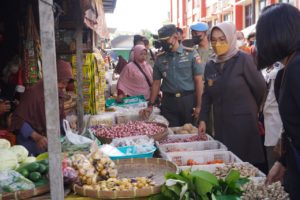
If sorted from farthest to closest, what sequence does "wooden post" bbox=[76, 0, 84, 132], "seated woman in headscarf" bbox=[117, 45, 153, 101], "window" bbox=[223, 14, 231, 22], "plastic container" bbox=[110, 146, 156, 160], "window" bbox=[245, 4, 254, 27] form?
"window" bbox=[223, 14, 231, 22] < "window" bbox=[245, 4, 254, 27] < "seated woman in headscarf" bbox=[117, 45, 153, 101] < "wooden post" bbox=[76, 0, 84, 132] < "plastic container" bbox=[110, 146, 156, 160]

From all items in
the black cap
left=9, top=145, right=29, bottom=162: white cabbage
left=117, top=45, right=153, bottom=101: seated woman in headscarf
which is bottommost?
left=9, top=145, right=29, bottom=162: white cabbage

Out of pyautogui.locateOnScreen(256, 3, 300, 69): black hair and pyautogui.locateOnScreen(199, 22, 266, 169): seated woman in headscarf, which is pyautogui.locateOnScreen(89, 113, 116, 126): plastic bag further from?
pyautogui.locateOnScreen(256, 3, 300, 69): black hair

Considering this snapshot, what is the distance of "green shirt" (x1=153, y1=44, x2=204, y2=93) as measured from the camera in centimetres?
521

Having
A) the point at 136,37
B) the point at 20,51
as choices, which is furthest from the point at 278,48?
the point at 136,37

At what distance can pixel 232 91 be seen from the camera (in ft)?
12.9

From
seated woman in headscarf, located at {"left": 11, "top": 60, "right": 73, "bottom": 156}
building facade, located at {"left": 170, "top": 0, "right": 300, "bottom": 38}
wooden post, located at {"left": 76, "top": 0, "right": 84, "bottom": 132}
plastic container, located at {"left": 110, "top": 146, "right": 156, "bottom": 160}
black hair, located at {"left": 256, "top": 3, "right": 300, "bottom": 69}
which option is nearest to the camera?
black hair, located at {"left": 256, "top": 3, "right": 300, "bottom": 69}

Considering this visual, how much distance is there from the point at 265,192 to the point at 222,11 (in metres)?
24.7

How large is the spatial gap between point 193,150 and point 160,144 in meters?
0.33

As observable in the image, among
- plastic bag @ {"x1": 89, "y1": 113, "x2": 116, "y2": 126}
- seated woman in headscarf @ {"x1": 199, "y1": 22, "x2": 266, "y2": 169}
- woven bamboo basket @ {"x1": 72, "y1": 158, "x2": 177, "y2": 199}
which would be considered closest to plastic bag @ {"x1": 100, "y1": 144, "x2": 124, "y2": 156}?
woven bamboo basket @ {"x1": 72, "y1": 158, "x2": 177, "y2": 199}

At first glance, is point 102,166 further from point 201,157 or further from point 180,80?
point 180,80

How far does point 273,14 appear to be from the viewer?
2.11m

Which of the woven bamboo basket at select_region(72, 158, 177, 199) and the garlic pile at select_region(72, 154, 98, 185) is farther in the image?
the woven bamboo basket at select_region(72, 158, 177, 199)

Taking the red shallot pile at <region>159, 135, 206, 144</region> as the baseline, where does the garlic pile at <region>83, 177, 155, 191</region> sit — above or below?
above

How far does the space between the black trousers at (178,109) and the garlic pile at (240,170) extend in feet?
7.08
